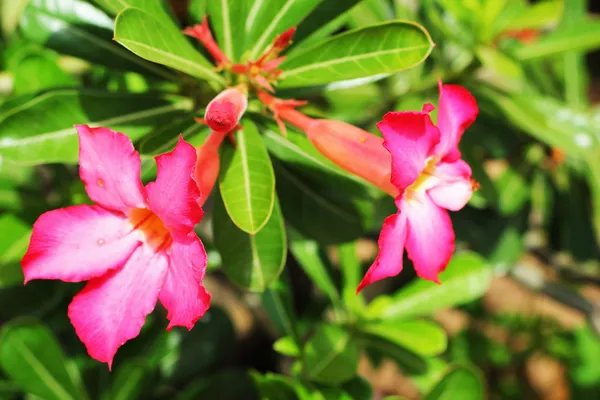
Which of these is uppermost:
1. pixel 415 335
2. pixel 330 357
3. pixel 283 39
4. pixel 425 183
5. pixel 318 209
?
pixel 283 39

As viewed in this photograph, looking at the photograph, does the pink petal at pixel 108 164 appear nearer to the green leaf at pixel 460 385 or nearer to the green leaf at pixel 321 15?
the green leaf at pixel 321 15

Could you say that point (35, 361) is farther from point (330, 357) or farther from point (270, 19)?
point (270, 19)

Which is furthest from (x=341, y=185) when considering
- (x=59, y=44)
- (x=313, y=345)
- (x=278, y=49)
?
(x=59, y=44)

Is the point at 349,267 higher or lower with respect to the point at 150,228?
lower

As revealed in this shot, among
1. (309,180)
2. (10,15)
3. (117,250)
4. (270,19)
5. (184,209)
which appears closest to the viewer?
(184,209)

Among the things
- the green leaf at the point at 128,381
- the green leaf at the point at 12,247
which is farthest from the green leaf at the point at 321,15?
the green leaf at the point at 128,381

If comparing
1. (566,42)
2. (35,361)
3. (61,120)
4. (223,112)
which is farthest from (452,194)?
(35,361)

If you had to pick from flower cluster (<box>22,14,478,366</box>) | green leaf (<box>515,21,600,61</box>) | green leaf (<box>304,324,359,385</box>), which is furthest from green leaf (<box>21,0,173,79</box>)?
green leaf (<box>515,21,600,61</box>)
